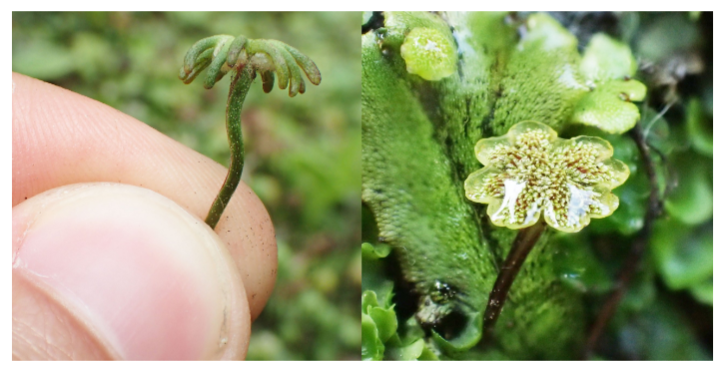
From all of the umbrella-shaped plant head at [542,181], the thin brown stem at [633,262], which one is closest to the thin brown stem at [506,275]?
the umbrella-shaped plant head at [542,181]

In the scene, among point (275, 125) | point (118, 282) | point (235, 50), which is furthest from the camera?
point (275, 125)

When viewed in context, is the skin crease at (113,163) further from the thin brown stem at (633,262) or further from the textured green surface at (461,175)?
the thin brown stem at (633,262)

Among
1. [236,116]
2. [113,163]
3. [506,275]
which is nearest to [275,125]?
[113,163]

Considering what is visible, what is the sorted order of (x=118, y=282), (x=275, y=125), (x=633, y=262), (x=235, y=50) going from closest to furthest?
(x=235, y=50), (x=118, y=282), (x=633, y=262), (x=275, y=125)

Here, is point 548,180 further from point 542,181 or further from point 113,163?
point 113,163

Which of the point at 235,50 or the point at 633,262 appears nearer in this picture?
the point at 235,50

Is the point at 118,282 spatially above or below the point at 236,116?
below

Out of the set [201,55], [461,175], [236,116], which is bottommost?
[461,175]

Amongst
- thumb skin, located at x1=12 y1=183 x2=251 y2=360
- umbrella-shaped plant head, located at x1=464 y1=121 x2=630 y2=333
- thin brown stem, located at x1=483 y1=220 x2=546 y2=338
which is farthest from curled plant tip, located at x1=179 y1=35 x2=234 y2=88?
thin brown stem, located at x1=483 y1=220 x2=546 y2=338
